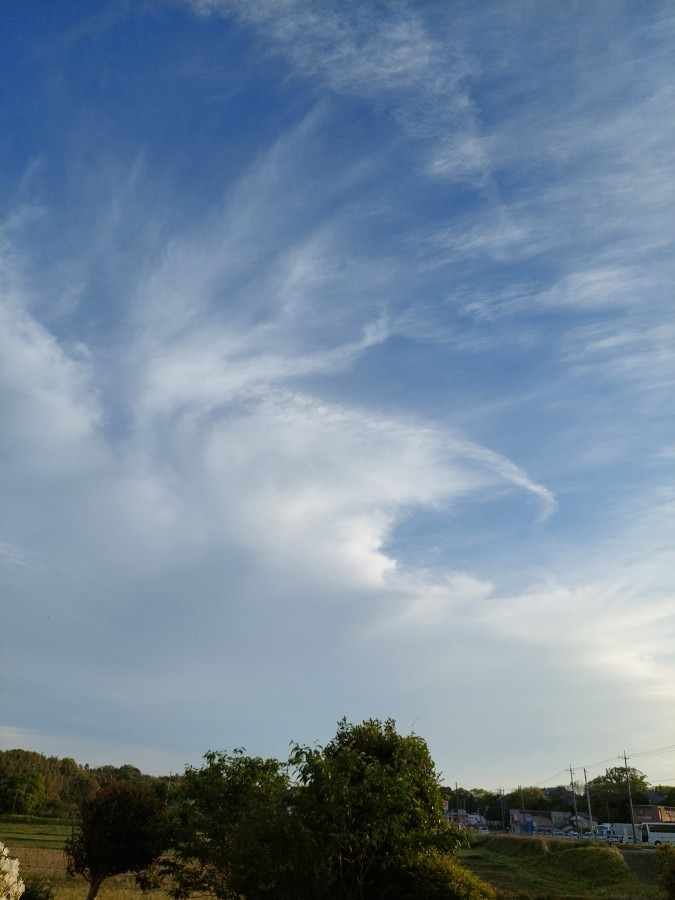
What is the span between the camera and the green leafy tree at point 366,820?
54.5 ft

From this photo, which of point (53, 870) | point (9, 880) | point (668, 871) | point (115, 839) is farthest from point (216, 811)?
point (53, 870)

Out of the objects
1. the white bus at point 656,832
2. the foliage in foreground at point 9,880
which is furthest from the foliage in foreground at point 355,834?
the white bus at point 656,832

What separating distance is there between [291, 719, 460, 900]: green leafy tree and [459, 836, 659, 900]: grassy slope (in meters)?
28.9

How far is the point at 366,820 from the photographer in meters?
16.8

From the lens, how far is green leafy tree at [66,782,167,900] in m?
28.2

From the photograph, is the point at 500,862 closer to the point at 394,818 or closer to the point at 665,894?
the point at 665,894

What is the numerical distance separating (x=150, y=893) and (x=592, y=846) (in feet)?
143

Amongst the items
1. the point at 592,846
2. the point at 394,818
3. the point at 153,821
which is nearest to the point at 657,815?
the point at 592,846

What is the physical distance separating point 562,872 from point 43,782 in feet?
293

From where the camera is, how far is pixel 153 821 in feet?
91.9

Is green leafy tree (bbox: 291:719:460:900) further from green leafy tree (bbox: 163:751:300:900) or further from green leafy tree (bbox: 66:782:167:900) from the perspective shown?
green leafy tree (bbox: 66:782:167:900)

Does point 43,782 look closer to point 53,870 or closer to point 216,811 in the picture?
point 53,870

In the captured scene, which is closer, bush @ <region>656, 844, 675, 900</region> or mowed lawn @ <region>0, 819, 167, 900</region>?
bush @ <region>656, 844, 675, 900</region>

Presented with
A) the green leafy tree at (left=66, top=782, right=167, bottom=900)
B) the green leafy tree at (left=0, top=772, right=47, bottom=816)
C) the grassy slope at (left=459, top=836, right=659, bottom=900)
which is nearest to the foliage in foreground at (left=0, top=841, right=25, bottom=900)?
the green leafy tree at (left=66, top=782, right=167, bottom=900)
